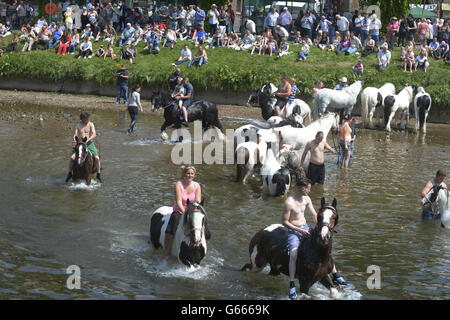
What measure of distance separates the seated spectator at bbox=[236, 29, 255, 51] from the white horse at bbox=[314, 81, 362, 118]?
8.77m

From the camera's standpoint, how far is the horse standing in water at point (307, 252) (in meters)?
8.52

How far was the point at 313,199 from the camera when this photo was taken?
15133mm

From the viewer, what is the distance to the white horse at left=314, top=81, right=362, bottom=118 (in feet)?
81.9

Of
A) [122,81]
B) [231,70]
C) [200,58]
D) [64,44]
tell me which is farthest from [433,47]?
[64,44]

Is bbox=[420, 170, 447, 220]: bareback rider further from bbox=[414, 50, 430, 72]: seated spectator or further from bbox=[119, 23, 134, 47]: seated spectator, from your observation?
bbox=[119, 23, 134, 47]: seated spectator

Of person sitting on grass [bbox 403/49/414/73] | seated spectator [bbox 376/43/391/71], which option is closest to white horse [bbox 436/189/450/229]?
person sitting on grass [bbox 403/49/414/73]

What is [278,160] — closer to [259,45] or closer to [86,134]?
[86,134]

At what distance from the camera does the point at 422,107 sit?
84.5ft

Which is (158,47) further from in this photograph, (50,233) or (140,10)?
(50,233)

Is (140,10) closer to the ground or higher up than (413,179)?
higher up

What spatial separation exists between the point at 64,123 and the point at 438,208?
1545cm

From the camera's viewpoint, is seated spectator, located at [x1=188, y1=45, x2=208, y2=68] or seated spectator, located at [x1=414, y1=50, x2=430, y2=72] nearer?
seated spectator, located at [x1=414, y1=50, x2=430, y2=72]
